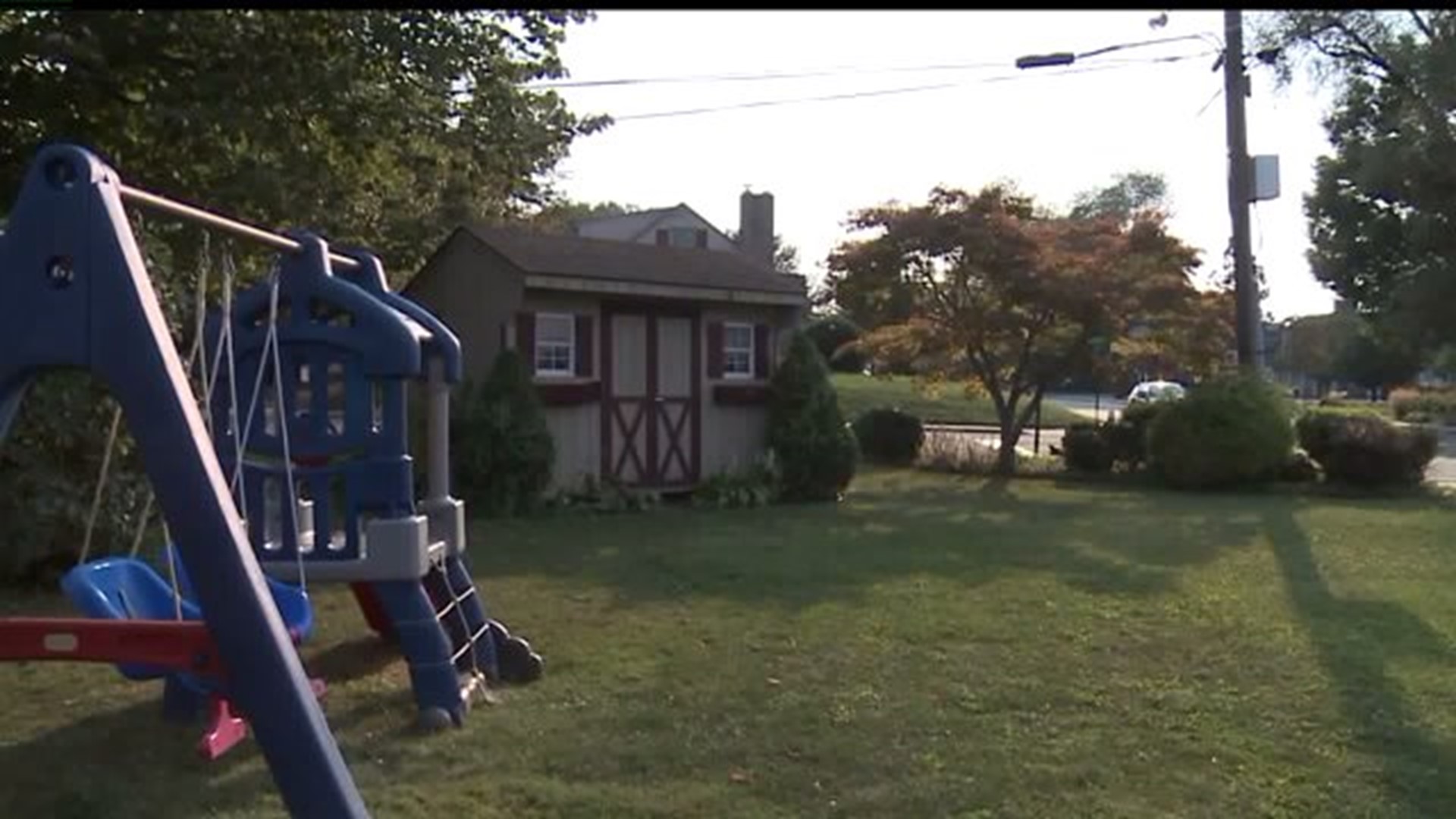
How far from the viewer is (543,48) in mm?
13438

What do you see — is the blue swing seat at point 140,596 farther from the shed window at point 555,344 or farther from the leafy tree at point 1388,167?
the leafy tree at point 1388,167

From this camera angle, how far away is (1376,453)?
1844cm

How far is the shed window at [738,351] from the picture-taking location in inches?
668

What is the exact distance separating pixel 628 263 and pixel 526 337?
1930mm

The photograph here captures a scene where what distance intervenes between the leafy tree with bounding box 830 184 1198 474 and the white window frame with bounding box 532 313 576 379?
7268 millimetres

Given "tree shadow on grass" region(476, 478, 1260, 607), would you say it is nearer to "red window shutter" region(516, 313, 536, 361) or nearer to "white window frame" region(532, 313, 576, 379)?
"white window frame" region(532, 313, 576, 379)

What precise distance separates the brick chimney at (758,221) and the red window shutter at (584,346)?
20598 mm

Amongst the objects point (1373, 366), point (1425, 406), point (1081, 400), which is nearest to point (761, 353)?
point (1425, 406)

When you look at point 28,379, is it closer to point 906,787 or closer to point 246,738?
point 246,738

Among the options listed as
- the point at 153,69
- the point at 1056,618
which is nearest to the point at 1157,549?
the point at 1056,618

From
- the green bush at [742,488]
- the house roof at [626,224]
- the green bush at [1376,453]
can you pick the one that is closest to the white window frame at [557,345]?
the green bush at [742,488]

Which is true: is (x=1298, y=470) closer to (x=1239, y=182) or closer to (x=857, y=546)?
(x=1239, y=182)

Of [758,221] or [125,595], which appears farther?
[758,221]

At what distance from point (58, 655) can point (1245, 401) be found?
1707 centimetres
